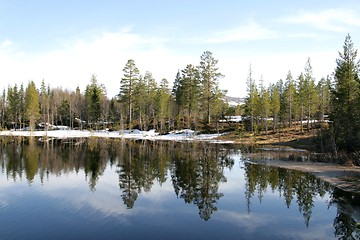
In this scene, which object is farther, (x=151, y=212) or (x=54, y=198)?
(x=54, y=198)

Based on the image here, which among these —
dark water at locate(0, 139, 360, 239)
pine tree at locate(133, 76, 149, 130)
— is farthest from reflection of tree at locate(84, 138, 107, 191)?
pine tree at locate(133, 76, 149, 130)

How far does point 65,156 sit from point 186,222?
80.6ft

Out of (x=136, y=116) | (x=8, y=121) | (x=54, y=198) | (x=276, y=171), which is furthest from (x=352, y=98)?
(x=8, y=121)

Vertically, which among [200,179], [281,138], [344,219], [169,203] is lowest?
[344,219]

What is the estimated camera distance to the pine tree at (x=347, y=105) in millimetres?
34787

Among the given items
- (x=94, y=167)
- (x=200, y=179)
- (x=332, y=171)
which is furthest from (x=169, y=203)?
(x=332, y=171)

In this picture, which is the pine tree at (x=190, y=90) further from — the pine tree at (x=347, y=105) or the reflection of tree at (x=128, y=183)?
the reflection of tree at (x=128, y=183)

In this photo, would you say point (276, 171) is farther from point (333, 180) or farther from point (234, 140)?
point (234, 140)

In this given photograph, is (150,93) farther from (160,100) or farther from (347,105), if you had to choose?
(347,105)

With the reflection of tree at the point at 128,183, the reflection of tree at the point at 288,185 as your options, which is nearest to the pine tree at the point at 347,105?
the reflection of tree at the point at 288,185

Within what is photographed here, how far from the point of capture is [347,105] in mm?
38250

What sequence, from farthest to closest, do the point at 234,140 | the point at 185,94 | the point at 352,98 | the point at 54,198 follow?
the point at 185,94, the point at 234,140, the point at 352,98, the point at 54,198

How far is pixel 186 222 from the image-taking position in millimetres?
13906

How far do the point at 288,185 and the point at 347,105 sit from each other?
73.9ft
